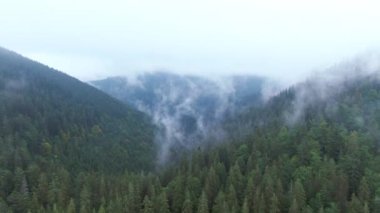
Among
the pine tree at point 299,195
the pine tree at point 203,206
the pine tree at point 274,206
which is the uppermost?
the pine tree at point 299,195

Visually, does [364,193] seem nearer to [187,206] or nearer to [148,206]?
[187,206]

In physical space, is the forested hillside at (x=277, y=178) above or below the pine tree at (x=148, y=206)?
above

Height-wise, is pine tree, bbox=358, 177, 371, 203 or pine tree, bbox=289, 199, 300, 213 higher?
pine tree, bbox=358, 177, 371, 203

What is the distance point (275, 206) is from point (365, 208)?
63.5 feet

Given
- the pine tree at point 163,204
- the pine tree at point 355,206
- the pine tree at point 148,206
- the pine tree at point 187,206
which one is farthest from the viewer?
the pine tree at point 163,204

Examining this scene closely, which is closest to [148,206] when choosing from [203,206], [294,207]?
[203,206]

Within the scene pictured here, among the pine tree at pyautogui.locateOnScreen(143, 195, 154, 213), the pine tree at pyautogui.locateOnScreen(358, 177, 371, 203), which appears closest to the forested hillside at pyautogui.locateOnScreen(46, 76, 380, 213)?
the pine tree at pyautogui.locateOnScreen(143, 195, 154, 213)

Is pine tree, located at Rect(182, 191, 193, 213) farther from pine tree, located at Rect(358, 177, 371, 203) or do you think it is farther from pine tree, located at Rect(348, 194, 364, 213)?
pine tree, located at Rect(358, 177, 371, 203)

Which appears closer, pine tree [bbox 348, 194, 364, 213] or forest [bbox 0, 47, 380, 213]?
pine tree [bbox 348, 194, 364, 213]

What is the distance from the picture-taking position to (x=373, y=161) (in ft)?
503

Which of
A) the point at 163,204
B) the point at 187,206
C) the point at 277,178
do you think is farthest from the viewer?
the point at 277,178

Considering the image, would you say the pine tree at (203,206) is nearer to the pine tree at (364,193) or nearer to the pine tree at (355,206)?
the pine tree at (355,206)

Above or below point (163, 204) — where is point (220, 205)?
above

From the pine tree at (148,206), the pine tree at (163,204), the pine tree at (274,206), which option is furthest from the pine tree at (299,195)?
the pine tree at (148,206)
